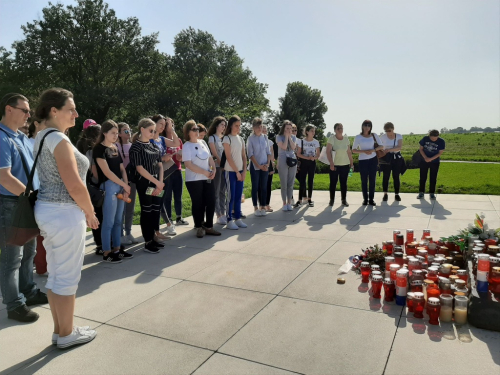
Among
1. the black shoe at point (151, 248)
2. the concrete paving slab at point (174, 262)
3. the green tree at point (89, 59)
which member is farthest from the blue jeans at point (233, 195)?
the green tree at point (89, 59)

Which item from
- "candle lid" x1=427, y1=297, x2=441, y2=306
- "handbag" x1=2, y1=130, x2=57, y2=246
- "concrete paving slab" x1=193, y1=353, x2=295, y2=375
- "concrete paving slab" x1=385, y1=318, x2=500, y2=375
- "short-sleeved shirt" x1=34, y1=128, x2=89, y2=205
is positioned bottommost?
"concrete paving slab" x1=193, y1=353, x2=295, y2=375

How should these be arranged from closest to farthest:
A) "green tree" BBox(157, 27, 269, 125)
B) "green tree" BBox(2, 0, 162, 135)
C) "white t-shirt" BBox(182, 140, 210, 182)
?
"white t-shirt" BBox(182, 140, 210, 182), "green tree" BBox(2, 0, 162, 135), "green tree" BBox(157, 27, 269, 125)

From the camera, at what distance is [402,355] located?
2773 millimetres

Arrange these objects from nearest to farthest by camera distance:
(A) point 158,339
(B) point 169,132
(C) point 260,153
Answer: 1. (A) point 158,339
2. (B) point 169,132
3. (C) point 260,153

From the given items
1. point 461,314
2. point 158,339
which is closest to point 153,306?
point 158,339

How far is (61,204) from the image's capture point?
2.75m

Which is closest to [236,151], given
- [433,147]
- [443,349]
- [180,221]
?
[180,221]

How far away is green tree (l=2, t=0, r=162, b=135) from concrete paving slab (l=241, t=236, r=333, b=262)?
30.3 m

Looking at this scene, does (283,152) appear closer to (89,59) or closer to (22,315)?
(22,315)

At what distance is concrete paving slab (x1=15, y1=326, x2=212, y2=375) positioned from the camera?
8.74 ft

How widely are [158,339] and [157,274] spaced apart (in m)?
1.64

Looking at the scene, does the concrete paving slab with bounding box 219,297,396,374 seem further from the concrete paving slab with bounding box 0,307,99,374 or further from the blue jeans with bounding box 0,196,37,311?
the blue jeans with bounding box 0,196,37,311

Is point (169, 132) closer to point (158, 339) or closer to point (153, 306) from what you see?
point (153, 306)

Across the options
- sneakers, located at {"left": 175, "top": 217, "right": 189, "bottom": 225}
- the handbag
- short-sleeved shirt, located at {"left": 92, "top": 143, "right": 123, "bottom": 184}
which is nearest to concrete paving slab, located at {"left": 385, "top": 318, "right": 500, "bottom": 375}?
the handbag
